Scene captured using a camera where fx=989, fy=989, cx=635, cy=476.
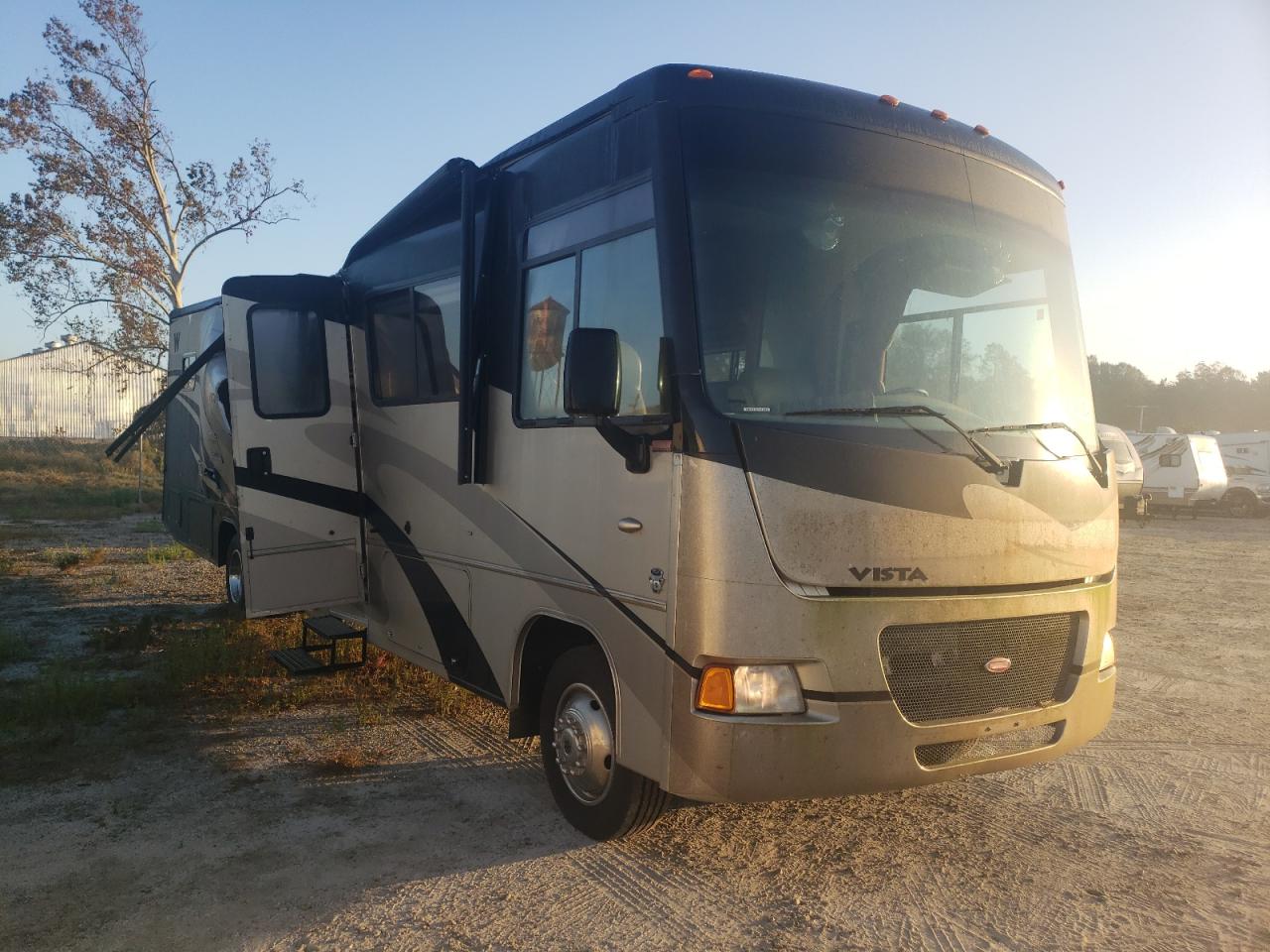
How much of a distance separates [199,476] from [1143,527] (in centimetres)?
2036

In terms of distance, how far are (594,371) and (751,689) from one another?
1.34 metres

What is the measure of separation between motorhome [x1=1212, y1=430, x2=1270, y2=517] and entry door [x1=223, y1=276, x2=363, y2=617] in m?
26.9

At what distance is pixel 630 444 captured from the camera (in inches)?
155

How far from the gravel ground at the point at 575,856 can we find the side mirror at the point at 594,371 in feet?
6.45

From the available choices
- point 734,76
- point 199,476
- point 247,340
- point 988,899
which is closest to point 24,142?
point 199,476

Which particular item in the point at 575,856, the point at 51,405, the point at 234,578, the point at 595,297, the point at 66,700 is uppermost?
the point at 51,405

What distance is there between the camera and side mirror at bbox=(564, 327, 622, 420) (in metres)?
3.80

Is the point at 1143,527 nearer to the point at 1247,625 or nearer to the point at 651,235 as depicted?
the point at 1247,625

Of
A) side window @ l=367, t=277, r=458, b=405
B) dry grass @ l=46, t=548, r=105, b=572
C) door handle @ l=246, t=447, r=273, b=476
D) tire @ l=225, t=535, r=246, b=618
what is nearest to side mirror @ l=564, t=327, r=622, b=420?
side window @ l=367, t=277, r=458, b=405

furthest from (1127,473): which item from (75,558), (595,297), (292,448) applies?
(75,558)

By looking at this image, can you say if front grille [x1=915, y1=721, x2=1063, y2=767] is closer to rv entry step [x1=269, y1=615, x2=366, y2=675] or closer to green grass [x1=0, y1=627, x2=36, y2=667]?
rv entry step [x1=269, y1=615, x2=366, y2=675]

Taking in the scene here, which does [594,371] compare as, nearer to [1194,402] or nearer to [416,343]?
[416,343]

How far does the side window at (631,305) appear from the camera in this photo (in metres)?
3.93

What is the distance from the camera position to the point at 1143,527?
22.5 meters
